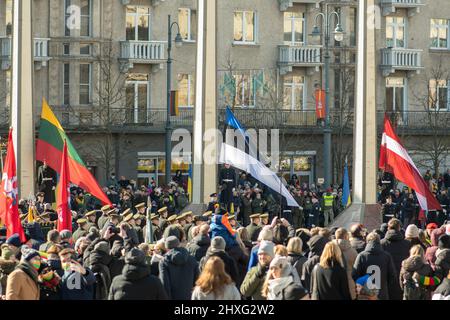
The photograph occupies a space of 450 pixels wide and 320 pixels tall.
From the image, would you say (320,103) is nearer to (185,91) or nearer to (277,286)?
(185,91)

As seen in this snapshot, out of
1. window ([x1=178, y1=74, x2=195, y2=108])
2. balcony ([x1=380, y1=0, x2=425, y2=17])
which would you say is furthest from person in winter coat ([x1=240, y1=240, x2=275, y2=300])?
balcony ([x1=380, y1=0, x2=425, y2=17])

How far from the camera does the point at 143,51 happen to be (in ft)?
188

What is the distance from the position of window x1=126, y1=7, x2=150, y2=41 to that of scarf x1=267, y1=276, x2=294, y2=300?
43.9 meters

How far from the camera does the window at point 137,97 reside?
57.1m

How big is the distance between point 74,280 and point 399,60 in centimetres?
4662

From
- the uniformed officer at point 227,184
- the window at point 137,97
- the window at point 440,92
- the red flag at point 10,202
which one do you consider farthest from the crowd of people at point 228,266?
the window at point 440,92

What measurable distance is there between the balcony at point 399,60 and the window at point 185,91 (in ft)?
28.3

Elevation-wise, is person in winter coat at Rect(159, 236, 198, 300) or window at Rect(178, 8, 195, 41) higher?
window at Rect(178, 8, 195, 41)

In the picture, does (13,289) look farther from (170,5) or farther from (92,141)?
(170,5)

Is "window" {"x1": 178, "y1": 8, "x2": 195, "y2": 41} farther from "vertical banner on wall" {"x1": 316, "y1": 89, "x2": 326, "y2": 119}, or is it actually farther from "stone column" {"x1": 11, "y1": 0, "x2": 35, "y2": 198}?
"stone column" {"x1": 11, "y1": 0, "x2": 35, "y2": 198}

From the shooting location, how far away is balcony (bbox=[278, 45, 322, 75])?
60.2 m

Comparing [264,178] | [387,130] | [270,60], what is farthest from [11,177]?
[270,60]

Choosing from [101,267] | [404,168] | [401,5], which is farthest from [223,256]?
[401,5]

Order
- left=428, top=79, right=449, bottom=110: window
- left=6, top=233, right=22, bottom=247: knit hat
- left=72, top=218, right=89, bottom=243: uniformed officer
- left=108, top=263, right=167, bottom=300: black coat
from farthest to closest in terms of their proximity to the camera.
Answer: left=428, top=79, right=449, bottom=110: window
left=72, top=218, right=89, bottom=243: uniformed officer
left=6, top=233, right=22, bottom=247: knit hat
left=108, top=263, right=167, bottom=300: black coat
